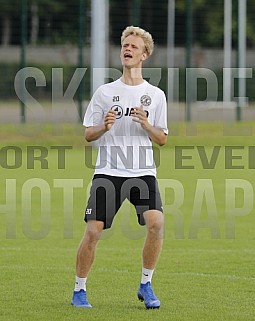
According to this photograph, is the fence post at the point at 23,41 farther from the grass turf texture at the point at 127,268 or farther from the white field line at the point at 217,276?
the white field line at the point at 217,276

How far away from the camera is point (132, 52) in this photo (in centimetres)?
840

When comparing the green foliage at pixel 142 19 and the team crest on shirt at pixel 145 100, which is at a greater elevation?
the green foliage at pixel 142 19

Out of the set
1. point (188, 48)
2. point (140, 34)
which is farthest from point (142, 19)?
point (140, 34)

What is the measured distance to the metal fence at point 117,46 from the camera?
3067 cm

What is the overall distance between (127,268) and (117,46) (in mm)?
27030

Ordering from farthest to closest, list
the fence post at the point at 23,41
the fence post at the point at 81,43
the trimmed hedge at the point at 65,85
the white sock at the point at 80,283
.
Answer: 1. the trimmed hedge at the point at 65,85
2. the fence post at the point at 81,43
3. the fence post at the point at 23,41
4. the white sock at the point at 80,283

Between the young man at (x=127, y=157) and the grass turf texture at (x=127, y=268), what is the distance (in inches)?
16.5

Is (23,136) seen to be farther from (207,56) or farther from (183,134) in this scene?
(207,56)

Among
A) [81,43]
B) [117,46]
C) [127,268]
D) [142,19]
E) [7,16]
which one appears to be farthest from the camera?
[7,16]

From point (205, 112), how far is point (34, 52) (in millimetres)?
8366

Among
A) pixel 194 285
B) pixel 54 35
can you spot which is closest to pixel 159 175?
pixel 194 285

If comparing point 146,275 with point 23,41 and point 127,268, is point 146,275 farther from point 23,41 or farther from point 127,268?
point 23,41

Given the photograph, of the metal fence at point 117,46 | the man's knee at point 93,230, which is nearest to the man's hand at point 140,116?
the man's knee at point 93,230

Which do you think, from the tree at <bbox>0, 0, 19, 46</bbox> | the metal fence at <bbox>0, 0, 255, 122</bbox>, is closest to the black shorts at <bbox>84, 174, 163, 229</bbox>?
the metal fence at <bbox>0, 0, 255, 122</bbox>
